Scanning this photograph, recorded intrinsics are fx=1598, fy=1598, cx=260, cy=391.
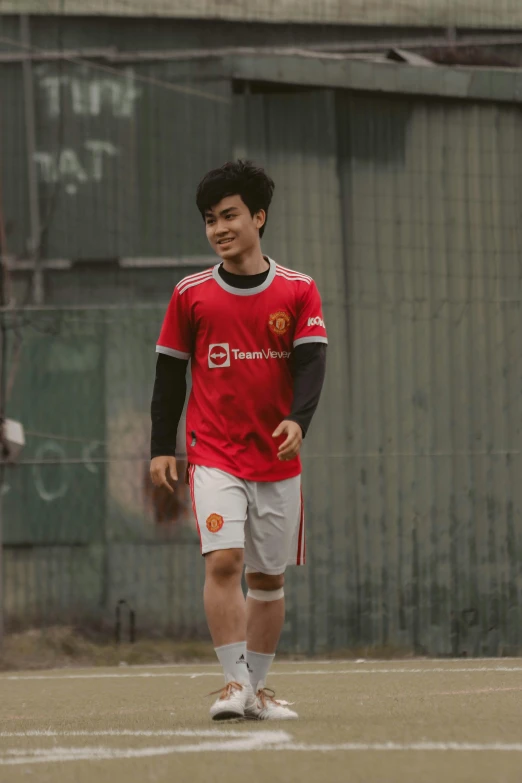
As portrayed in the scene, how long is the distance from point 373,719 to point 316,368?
127 centimetres

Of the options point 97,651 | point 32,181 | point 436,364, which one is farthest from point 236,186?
point 32,181

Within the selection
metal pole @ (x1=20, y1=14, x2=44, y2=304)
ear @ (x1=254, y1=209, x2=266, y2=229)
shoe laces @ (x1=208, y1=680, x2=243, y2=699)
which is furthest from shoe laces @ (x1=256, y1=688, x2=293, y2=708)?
metal pole @ (x1=20, y1=14, x2=44, y2=304)

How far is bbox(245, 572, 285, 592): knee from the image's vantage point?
5.87 m

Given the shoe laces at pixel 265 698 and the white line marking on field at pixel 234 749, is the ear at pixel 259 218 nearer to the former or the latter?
the shoe laces at pixel 265 698

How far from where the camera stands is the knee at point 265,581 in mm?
5871

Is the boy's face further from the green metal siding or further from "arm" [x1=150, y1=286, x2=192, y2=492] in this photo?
the green metal siding

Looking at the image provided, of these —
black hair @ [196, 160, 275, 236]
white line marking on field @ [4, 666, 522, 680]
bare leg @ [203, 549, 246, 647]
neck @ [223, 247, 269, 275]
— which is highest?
black hair @ [196, 160, 275, 236]

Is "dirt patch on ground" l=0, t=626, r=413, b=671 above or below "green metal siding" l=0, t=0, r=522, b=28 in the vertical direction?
below

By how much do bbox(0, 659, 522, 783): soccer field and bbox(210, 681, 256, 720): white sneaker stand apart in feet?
0.13

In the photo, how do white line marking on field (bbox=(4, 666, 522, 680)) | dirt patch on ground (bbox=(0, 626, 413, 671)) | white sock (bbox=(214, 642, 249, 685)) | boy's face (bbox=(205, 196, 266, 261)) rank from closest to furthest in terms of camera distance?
1. white sock (bbox=(214, 642, 249, 685))
2. boy's face (bbox=(205, 196, 266, 261))
3. white line marking on field (bbox=(4, 666, 522, 680))
4. dirt patch on ground (bbox=(0, 626, 413, 671))

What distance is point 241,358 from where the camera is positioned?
5730 millimetres

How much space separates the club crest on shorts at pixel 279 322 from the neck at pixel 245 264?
190 mm

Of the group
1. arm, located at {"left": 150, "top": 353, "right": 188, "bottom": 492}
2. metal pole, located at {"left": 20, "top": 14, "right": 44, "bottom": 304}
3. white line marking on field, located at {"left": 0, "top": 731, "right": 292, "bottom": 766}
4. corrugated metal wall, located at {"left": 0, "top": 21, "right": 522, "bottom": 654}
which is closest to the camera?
white line marking on field, located at {"left": 0, "top": 731, "right": 292, "bottom": 766}

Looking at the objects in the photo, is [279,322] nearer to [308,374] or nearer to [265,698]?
[308,374]
